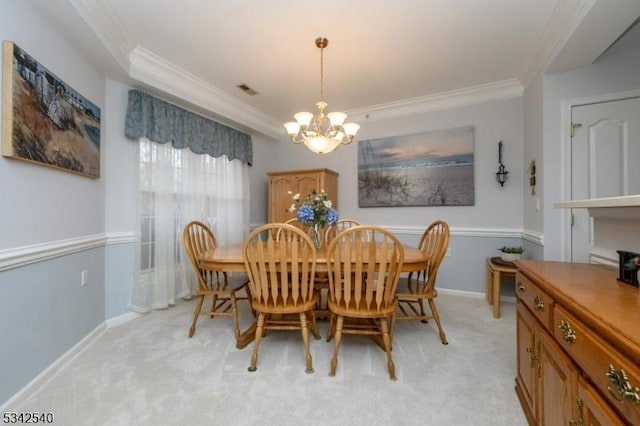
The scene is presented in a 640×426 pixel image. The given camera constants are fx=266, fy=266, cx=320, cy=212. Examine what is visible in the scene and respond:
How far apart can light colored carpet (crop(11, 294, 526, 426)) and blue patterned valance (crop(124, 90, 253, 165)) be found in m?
1.86

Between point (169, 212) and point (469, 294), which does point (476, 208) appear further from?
point (169, 212)

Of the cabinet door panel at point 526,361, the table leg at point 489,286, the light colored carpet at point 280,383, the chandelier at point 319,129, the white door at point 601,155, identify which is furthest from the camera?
the table leg at point 489,286

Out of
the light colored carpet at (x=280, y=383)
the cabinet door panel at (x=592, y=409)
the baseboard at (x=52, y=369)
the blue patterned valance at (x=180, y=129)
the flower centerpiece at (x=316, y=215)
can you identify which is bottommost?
the light colored carpet at (x=280, y=383)

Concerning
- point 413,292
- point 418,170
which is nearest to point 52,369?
point 413,292

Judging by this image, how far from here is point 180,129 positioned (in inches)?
115

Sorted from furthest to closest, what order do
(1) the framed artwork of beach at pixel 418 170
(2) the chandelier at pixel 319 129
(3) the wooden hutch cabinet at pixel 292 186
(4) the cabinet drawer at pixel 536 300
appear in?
(3) the wooden hutch cabinet at pixel 292 186 < (1) the framed artwork of beach at pixel 418 170 < (2) the chandelier at pixel 319 129 < (4) the cabinet drawer at pixel 536 300

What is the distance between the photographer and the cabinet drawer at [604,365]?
583 mm

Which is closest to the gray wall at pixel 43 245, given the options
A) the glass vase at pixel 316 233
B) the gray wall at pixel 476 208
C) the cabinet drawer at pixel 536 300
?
the glass vase at pixel 316 233

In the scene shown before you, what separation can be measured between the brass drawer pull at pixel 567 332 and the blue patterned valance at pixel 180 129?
322 centimetres

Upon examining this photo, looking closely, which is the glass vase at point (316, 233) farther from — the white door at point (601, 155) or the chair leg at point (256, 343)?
the white door at point (601, 155)

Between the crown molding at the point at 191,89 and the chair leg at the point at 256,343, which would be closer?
the chair leg at the point at 256,343

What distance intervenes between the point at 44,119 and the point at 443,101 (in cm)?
377

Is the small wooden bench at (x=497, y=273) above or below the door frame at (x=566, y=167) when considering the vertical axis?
below

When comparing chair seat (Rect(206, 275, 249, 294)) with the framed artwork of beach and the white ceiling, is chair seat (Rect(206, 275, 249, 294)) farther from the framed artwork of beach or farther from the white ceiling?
the framed artwork of beach
